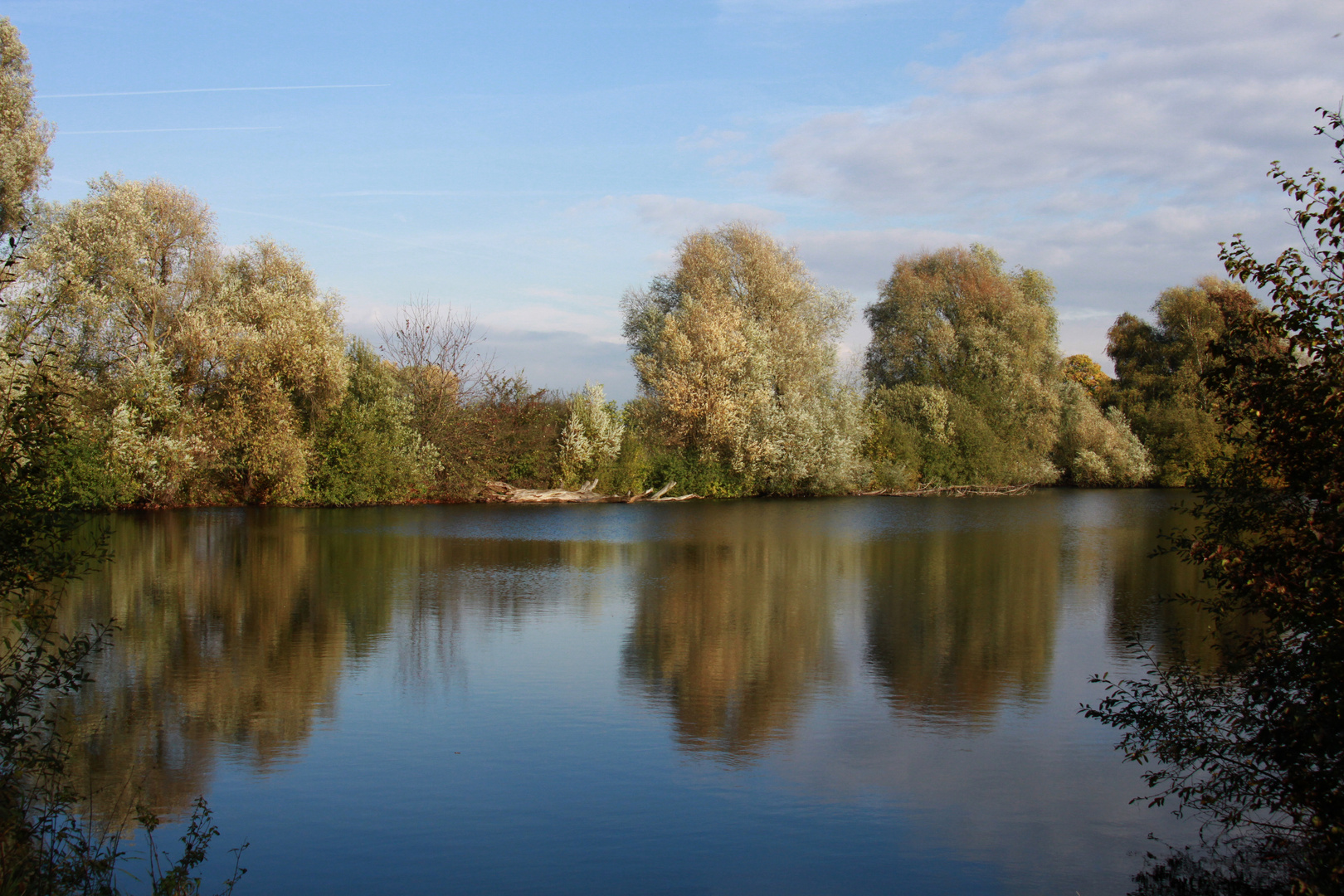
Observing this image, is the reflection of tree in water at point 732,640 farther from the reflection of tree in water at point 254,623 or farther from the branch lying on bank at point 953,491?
the branch lying on bank at point 953,491

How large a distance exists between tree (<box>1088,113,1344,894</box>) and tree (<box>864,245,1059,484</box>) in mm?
39641

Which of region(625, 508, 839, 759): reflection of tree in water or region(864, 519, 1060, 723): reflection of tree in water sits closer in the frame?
region(625, 508, 839, 759): reflection of tree in water

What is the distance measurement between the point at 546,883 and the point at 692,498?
35441 millimetres

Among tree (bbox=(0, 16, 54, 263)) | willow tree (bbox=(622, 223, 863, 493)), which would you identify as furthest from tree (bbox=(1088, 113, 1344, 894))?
willow tree (bbox=(622, 223, 863, 493))

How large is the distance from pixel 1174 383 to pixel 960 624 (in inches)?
1736

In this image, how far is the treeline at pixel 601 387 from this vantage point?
29484 mm

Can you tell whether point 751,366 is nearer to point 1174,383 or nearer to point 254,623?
point 1174,383

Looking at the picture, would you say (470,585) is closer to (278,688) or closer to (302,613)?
(302,613)

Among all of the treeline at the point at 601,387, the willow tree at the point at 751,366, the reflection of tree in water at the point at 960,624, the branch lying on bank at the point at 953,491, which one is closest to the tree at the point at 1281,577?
the reflection of tree in water at the point at 960,624

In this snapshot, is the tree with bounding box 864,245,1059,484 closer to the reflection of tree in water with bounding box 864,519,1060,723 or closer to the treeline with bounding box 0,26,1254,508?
the treeline with bounding box 0,26,1254,508

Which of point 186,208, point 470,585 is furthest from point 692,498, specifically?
point 470,585

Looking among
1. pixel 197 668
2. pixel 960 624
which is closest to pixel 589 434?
pixel 960 624

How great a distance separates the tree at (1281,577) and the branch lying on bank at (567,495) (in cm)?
3347

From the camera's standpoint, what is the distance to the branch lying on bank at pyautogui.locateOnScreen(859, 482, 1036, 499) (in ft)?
147
